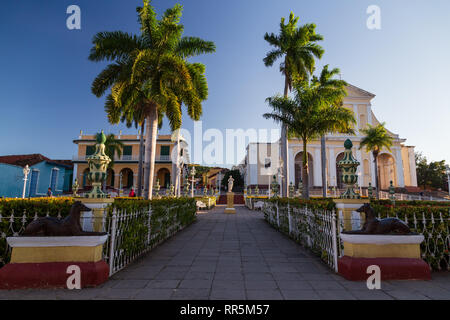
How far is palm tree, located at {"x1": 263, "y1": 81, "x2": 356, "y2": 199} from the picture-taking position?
12289 millimetres

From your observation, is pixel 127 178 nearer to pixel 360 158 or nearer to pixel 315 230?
pixel 315 230

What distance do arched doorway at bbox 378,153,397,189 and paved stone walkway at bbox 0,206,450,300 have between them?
34977mm

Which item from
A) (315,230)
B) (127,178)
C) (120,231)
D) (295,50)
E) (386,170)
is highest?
(295,50)

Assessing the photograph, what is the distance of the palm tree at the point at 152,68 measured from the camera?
9.94m

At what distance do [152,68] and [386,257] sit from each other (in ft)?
34.3

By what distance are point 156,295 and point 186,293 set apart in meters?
0.41

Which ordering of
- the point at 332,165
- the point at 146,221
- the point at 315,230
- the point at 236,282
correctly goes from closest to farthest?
1. the point at 236,282
2. the point at 315,230
3. the point at 146,221
4. the point at 332,165

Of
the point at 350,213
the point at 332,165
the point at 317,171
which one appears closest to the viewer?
the point at 350,213

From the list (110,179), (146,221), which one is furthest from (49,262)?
(110,179)

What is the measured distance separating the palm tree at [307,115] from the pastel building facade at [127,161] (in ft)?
75.4

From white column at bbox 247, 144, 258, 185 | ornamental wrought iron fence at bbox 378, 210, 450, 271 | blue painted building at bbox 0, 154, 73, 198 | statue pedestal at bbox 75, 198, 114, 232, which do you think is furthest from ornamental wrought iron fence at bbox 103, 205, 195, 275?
white column at bbox 247, 144, 258, 185

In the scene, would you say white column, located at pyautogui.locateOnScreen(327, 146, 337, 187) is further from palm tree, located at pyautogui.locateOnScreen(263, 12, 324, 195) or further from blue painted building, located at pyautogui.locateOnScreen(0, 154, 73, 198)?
blue painted building, located at pyautogui.locateOnScreen(0, 154, 73, 198)

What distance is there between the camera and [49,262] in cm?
346
